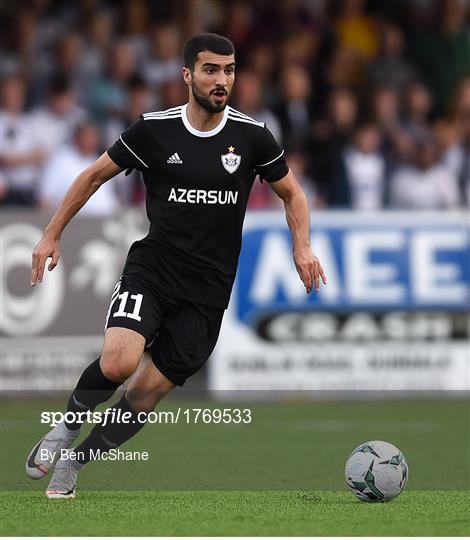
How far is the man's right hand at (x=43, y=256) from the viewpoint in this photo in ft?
25.4

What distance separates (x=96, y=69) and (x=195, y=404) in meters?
4.05

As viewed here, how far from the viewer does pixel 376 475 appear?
7758 mm

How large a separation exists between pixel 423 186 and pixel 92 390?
8174 mm

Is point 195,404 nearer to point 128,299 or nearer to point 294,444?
point 294,444

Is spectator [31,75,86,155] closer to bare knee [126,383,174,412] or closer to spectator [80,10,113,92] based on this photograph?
spectator [80,10,113,92]

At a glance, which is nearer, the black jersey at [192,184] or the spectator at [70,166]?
the black jersey at [192,184]

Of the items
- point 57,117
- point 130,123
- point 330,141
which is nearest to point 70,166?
point 57,117

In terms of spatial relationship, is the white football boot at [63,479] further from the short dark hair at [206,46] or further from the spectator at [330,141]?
the spectator at [330,141]

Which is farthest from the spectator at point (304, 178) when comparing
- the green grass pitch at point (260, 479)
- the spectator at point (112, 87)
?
the green grass pitch at point (260, 479)

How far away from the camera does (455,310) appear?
14.3m

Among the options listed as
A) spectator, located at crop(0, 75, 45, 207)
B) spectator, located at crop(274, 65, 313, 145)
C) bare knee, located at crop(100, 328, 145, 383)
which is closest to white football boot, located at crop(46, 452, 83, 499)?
bare knee, located at crop(100, 328, 145, 383)

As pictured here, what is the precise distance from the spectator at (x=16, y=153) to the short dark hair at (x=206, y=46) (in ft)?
21.8

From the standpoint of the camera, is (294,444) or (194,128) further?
(294,444)

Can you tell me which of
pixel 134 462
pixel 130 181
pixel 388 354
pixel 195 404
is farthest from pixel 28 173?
pixel 134 462
